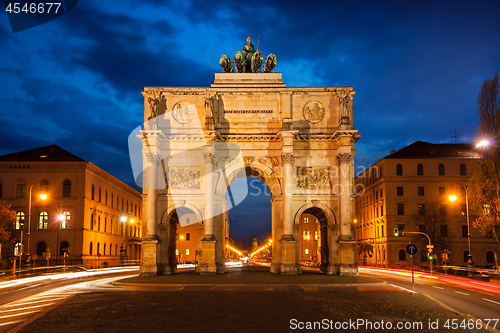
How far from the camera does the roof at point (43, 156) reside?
5353cm

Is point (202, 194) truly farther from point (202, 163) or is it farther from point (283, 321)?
point (283, 321)

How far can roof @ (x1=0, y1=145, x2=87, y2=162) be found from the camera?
53531mm

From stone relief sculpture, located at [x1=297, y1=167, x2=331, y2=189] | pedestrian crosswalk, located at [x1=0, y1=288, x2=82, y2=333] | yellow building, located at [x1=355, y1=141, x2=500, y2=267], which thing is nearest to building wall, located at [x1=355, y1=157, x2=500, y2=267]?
yellow building, located at [x1=355, y1=141, x2=500, y2=267]

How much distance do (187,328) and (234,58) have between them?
29426 millimetres

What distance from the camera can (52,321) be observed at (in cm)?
1229

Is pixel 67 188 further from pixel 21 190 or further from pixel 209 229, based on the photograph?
pixel 209 229

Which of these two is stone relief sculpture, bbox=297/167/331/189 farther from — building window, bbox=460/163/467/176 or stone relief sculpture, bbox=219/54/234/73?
building window, bbox=460/163/467/176

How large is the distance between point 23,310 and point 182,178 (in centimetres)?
2043

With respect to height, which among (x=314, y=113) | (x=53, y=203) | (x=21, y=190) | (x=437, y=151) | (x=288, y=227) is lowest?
(x=288, y=227)

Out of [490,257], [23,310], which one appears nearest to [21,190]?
[23,310]

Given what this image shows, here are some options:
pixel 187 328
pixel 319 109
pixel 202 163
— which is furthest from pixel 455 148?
pixel 187 328

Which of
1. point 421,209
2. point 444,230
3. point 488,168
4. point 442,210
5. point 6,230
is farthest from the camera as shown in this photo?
point 421,209

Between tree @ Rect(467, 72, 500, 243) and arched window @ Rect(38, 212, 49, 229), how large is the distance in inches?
1752

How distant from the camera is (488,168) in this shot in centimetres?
3170
